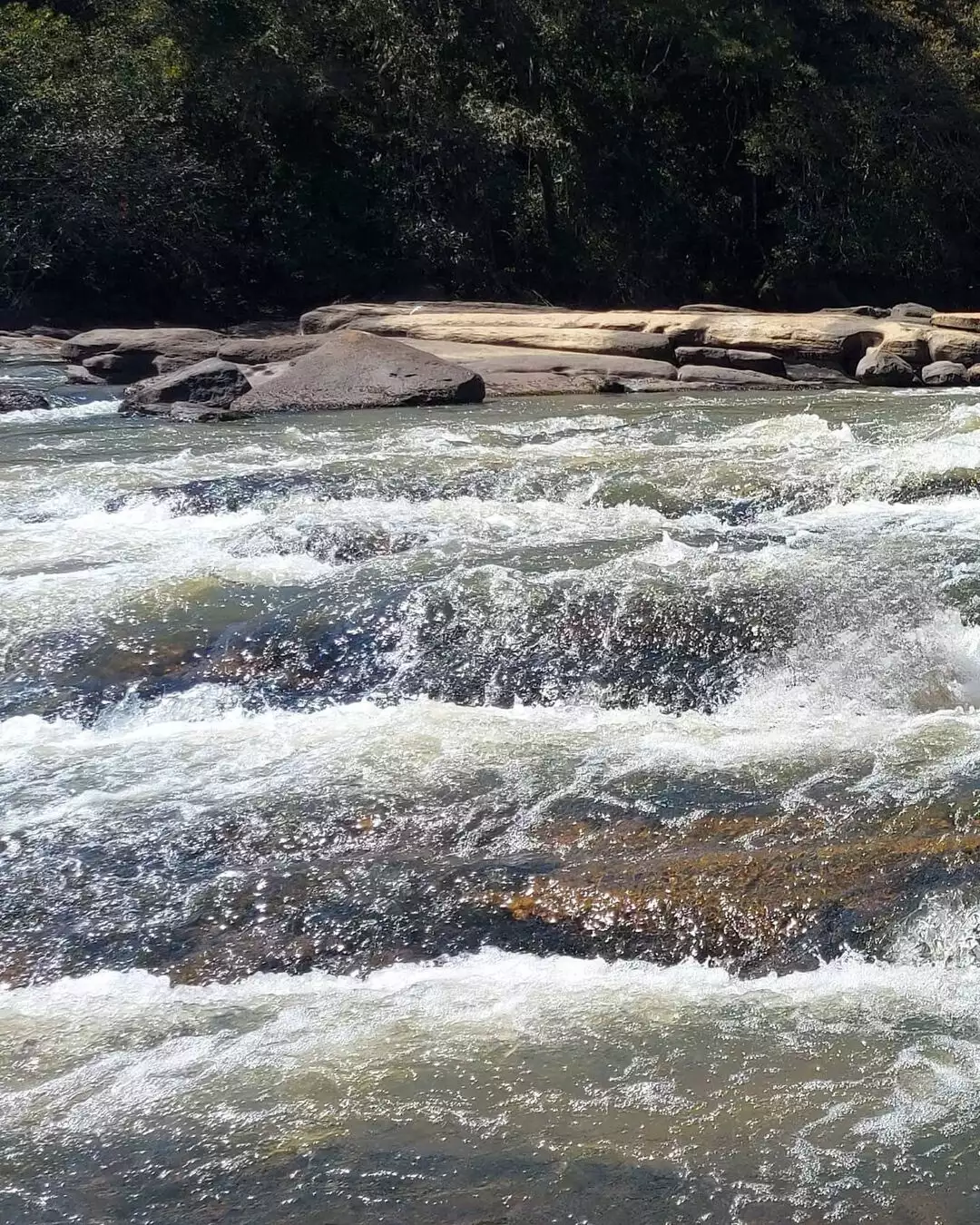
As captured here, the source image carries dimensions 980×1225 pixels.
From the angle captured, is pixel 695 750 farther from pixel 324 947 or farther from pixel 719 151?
pixel 719 151

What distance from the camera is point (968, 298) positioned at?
21.7m

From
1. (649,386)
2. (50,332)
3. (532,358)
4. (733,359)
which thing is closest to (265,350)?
(532,358)

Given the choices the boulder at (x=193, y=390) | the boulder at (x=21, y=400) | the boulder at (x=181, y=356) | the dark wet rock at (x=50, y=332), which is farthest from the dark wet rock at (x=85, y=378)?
the dark wet rock at (x=50, y=332)

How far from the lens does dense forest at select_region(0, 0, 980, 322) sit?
65.7ft

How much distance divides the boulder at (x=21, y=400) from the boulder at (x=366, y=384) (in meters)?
1.99

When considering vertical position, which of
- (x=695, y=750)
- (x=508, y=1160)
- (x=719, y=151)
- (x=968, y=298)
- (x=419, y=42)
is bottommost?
(x=508, y=1160)

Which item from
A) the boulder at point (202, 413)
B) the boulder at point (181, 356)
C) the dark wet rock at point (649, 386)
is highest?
the boulder at point (181, 356)

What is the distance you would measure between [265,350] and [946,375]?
22.3 feet

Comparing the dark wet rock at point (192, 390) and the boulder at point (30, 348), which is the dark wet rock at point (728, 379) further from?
the boulder at point (30, 348)

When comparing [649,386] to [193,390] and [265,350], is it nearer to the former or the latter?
[265,350]

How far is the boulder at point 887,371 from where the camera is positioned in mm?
13352

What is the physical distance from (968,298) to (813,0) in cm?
545

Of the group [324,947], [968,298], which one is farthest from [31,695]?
[968,298]

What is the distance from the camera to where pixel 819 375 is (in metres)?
13.7
